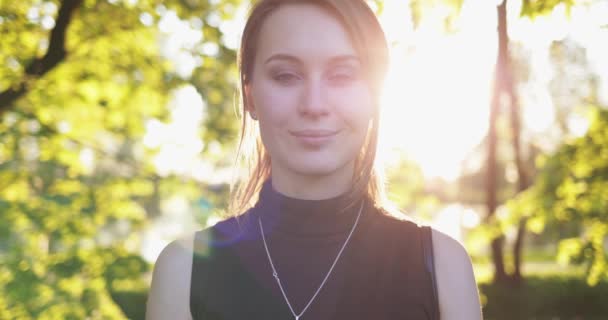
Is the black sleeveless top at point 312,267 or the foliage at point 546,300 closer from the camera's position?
the black sleeveless top at point 312,267

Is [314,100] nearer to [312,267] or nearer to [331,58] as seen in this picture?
[331,58]

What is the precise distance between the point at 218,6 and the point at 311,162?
3332 millimetres

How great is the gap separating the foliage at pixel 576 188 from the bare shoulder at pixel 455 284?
351 cm

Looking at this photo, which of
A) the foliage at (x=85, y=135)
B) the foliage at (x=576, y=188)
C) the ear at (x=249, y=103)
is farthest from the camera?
the foliage at (x=576, y=188)

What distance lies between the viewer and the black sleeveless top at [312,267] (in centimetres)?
195

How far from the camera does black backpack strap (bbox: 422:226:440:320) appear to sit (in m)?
1.91

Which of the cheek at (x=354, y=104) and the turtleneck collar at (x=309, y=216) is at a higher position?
the cheek at (x=354, y=104)

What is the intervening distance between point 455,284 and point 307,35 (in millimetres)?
859

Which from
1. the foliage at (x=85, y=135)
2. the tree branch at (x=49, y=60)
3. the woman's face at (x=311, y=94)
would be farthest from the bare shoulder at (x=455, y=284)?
the tree branch at (x=49, y=60)

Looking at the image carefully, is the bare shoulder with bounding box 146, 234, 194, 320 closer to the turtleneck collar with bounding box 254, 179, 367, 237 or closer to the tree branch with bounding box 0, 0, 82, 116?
the turtleneck collar with bounding box 254, 179, 367, 237

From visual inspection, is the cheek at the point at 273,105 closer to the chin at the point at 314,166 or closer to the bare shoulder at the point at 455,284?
the chin at the point at 314,166

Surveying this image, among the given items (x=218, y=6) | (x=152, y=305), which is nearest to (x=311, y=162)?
(x=152, y=305)

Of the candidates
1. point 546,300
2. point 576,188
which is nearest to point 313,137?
point 576,188

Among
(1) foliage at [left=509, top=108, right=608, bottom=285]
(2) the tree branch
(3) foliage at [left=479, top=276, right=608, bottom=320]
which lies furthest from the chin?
(3) foliage at [left=479, top=276, right=608, bottom=320]
